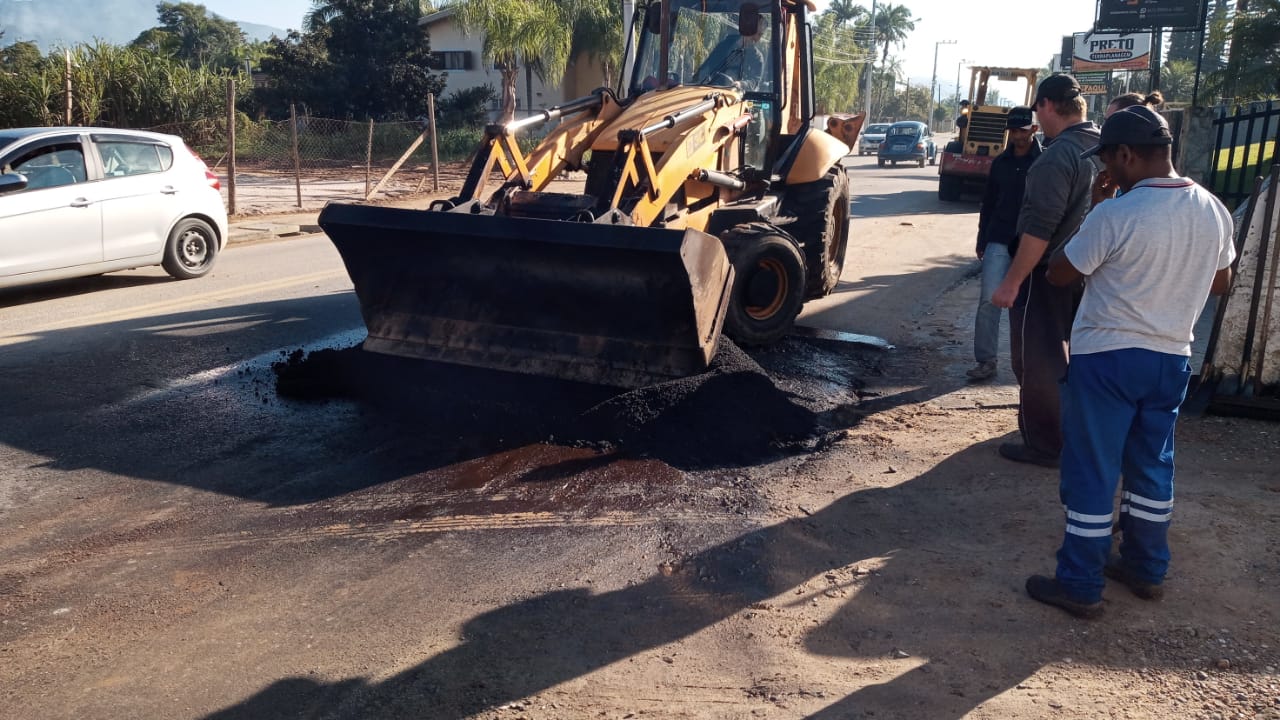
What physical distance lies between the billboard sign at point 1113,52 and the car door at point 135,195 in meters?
31.0

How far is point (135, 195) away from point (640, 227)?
7138 millimetres

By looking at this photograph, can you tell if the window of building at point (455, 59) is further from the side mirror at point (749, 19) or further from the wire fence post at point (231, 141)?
the side mirror at point (749, 19)

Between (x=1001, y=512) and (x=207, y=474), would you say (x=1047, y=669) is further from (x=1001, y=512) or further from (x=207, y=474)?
(x=207, y=474)

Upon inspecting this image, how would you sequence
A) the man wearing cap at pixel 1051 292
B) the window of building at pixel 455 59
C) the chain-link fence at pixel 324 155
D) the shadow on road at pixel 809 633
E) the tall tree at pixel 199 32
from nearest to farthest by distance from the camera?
the shadow on road at pixel 809 633
the man wearing cap at pixel 1051 292
the chain-link fence at pixel 324 155
the window of building at pixel 455 59
the tall tree at pixel 199 32

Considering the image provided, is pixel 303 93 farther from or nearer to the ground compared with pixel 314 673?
farther from the ground

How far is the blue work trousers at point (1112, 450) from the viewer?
154 inches

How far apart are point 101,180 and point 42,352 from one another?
3.20m

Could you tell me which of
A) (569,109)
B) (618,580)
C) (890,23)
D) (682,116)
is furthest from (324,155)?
(890,23)

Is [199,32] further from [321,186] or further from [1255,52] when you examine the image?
[1255,52]

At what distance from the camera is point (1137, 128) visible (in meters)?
3.93

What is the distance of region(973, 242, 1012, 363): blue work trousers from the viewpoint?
7062mm

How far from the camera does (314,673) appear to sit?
3553mm

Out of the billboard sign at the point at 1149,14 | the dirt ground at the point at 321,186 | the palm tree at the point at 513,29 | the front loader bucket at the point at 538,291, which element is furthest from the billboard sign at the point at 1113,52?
the front loader bucket at the point at 538,291

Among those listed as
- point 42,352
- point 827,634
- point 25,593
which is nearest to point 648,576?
point 827,634
